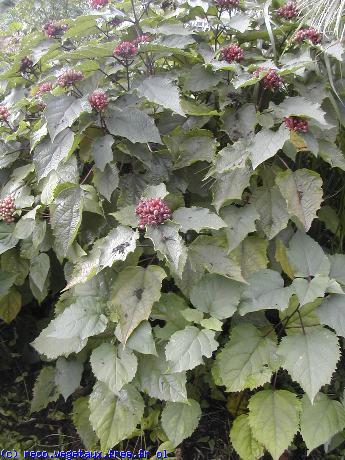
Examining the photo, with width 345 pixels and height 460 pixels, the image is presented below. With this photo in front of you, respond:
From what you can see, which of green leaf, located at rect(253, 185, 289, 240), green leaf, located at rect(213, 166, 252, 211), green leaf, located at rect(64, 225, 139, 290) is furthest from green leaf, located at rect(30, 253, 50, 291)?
green leaf, located at rect(253, 185, 289, 240)

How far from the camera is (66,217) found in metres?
1.39

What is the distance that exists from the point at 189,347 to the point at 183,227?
33 cm

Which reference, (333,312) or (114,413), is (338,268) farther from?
(114,413)

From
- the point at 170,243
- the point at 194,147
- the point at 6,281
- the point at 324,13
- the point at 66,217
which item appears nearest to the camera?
the point at 170,243

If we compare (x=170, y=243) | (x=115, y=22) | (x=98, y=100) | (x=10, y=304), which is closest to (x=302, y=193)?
(x=170, y=243)

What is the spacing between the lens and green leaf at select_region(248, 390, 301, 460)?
1332 millimetres

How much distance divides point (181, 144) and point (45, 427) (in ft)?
4.07

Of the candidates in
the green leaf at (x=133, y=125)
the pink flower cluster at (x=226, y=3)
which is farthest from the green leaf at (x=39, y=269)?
the pink flower cluster at (x=226, y=3)

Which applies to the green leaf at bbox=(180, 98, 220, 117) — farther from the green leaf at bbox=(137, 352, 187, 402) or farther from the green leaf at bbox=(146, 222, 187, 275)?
the green leaf at bbox=(137, 352, 187, 402)

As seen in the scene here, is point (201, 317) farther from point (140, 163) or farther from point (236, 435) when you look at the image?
point (140, 163)

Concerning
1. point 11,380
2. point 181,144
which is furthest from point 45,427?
point 181,144

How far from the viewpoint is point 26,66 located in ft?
5.81

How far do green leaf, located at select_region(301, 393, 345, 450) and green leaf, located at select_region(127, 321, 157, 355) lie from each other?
51cm

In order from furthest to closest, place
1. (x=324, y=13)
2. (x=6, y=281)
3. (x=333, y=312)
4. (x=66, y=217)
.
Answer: (x=324, y=13) → (x=6, y=281) → (x=66, y=217) → (x=333, y=312)
